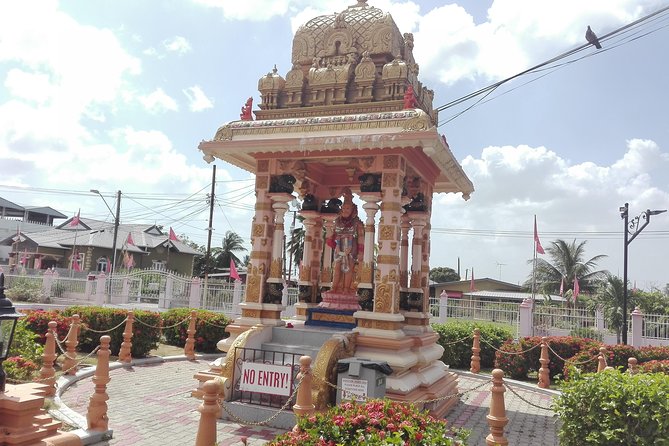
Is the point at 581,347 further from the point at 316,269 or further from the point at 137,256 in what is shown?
the point at 137,256

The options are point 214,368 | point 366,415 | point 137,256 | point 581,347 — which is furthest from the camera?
point 137,256

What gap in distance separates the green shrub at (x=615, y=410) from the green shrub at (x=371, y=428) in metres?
1.78

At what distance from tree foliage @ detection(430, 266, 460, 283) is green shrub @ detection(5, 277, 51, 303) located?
186ft

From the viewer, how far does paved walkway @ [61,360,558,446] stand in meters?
6.42

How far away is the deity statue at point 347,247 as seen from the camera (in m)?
10.1

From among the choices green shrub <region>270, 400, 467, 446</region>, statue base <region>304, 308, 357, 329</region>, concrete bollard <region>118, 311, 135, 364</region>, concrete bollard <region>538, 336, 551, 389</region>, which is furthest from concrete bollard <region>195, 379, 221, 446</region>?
concrete bollard <region>538, 336, 551, 389</region>

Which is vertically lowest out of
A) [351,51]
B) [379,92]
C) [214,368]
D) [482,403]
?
[482,403]

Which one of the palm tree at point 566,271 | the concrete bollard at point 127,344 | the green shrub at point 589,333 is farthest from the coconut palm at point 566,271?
the concrete bollard at point 127,344

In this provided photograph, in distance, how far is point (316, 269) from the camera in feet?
37.8

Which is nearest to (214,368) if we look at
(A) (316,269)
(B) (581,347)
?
(A) (316,269)

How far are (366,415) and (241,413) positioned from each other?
170 inches

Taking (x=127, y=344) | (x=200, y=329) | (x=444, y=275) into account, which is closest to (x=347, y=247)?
(x=127, y=344)

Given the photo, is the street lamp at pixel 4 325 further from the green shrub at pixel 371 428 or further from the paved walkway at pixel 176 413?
the paved walkway at pixel 176 413

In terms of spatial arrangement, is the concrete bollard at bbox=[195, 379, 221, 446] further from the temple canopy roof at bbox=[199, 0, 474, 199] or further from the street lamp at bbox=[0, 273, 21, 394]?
the temple canopy roof at bbox=[199, 0, 474, 199]
